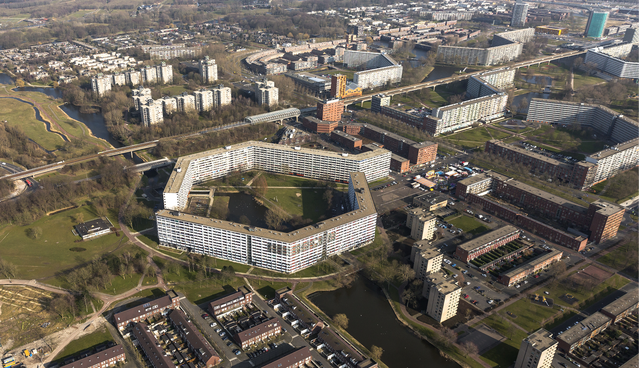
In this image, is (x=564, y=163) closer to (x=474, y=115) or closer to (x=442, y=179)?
(x=442, y=179)

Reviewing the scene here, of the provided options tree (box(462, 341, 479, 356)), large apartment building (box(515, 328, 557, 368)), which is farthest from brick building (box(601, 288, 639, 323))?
tree (box(462, 341, 479, 356))

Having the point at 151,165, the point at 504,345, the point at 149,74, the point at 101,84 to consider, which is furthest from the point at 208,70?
the point at 504,345

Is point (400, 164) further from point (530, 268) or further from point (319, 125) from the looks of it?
point (530, 268)

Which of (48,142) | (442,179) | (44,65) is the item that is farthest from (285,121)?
(44,65)

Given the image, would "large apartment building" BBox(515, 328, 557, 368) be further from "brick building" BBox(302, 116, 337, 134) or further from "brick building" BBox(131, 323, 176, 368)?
"brick building" BBox(302, 116, 337, 134)

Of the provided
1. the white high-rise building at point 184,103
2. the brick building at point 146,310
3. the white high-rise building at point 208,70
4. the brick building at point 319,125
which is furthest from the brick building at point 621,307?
the white high-rise building at point 208,70

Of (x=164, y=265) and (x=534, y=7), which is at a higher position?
(x=534, y=7)

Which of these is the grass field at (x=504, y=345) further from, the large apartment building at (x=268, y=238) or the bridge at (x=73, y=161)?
the bridge at (x=73, y=161)
